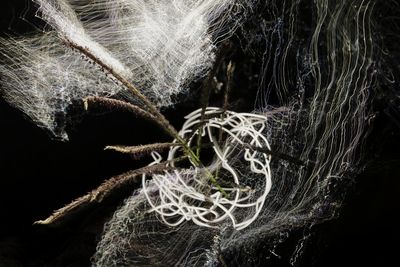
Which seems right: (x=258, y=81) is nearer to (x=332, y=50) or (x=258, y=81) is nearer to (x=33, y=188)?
(x=332, y=50)

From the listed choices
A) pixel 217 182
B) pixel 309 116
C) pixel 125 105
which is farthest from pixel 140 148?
pixel 309 116

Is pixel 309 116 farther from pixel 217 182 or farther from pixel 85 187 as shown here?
pixel 85 187

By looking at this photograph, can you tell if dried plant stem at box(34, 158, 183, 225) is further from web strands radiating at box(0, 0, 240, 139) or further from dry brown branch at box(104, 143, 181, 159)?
web strands radiating at box(0, 0, 240, 139)

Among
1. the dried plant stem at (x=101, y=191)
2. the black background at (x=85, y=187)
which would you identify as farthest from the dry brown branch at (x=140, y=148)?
the black background at (x=85, y=187)

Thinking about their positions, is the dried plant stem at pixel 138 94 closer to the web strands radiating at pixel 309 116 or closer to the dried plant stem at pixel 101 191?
the dried plant stem at pixel 101 191

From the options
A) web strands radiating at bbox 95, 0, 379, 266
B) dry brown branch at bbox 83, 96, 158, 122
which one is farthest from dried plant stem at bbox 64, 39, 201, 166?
web strands radiating at bbox 95, 0, 379, 266

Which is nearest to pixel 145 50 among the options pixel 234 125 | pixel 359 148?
pixel 234 125

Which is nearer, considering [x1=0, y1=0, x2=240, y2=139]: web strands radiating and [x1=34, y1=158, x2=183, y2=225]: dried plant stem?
[x1=34, y1=158, x2=183, y2=225]: dried plant stem
